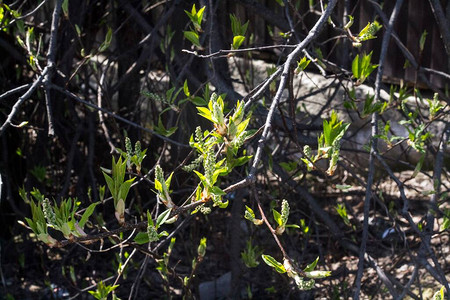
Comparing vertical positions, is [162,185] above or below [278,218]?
above

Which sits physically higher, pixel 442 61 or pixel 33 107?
pixel 33 107

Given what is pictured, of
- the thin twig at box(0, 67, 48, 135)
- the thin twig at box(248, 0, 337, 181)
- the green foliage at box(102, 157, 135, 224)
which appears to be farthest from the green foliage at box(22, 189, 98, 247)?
the thin twig at box(0, 67, 48, 135)

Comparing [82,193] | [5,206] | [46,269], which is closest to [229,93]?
[82,193]

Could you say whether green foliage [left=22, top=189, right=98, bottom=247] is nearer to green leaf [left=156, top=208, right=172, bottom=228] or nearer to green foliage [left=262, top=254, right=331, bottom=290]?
green leaf [left=156, top=208, right=172, bottom=228]

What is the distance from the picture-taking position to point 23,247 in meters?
4.00

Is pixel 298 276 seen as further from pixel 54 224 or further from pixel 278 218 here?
pixel 54 224

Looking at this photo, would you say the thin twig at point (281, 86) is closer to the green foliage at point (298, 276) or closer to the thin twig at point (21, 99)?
the green foliage at point (298, 276)

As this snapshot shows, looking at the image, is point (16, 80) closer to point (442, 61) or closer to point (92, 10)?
point (92, 10)

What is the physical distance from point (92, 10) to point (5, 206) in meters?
1.27

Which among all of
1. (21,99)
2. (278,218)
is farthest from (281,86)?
(21,99)

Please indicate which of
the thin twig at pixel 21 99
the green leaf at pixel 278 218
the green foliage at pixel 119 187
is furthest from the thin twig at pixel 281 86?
the thin twig at pixel 21 99

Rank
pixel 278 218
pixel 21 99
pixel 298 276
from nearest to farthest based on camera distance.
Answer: pixel 298 276
pixel 278 218
pixel 21 99

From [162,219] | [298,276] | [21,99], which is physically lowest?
[298,276]

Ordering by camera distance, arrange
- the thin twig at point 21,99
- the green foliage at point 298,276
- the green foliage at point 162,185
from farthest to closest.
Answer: the thin twig at point 21,99, the green foliage at point 162,185, the green foliage at point 298,276
